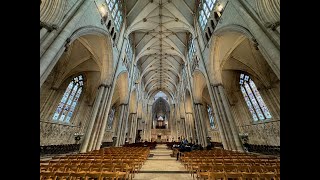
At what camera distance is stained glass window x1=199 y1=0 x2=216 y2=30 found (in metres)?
16.3

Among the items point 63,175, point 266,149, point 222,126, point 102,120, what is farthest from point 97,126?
point 266,149

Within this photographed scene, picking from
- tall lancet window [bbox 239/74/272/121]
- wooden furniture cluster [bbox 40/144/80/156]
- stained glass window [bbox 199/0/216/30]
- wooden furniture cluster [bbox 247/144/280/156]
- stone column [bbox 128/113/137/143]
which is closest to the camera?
wooden furniture cluster [bbox 40/144/80/156]

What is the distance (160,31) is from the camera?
87.5 feet

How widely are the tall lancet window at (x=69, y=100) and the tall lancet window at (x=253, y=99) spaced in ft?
69.4

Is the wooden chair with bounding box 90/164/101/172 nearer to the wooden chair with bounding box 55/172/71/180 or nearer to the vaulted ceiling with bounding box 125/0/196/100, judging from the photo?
the wooden chair with bounding box 55/172/71/180

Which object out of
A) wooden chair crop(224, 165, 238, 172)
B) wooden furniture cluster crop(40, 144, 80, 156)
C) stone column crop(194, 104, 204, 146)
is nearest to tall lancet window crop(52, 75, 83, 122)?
wooden furniture cluster crop(40, 144, 80, 156)

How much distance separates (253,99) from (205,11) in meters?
11.6

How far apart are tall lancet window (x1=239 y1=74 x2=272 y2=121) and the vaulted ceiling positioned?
30.5ft

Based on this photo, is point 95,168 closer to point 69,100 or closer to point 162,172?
point 162,172
